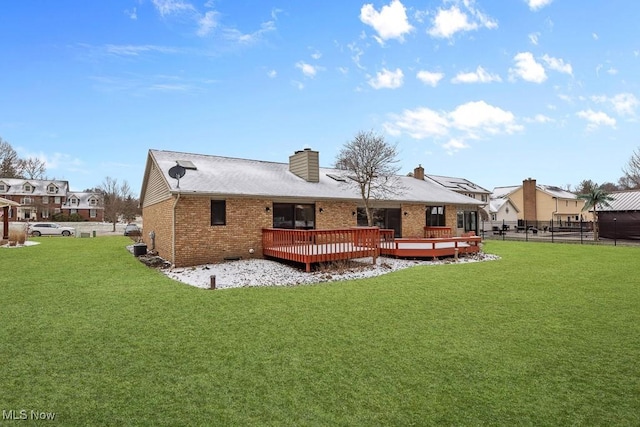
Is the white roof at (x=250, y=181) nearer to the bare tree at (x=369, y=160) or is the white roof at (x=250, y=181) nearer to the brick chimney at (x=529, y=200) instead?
the bare tree at (x=369, y=160)

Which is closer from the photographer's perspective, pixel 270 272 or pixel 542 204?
pixel 270 272

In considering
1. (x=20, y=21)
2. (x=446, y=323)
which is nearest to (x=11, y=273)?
(x=20, y=21)

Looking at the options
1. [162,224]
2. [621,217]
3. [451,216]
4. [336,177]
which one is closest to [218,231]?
[162,224]

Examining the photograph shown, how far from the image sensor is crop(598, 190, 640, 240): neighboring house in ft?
87.2

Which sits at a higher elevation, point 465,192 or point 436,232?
point 465,192

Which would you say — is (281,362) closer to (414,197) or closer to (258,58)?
(258,58)

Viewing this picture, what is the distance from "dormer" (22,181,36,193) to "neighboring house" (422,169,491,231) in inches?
2475

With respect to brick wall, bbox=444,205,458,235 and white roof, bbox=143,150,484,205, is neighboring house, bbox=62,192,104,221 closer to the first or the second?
white roof, bbox=143,150,484,205

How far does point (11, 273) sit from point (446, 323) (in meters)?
13.3

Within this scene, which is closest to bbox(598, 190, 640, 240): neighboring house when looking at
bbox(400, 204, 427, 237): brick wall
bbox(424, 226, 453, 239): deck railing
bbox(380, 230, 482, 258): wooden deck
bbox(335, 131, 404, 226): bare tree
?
bbox(424, 226, 453, 239): deck railing

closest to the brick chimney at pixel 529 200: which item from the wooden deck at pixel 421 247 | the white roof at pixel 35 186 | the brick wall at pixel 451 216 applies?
the brick wall at pixel 451 216

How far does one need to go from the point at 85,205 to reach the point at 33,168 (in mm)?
10811

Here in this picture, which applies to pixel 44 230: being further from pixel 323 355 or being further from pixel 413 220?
pixel 323 355

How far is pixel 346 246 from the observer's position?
13.4 m
